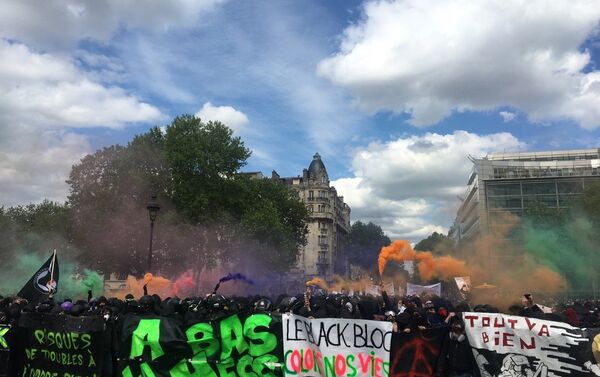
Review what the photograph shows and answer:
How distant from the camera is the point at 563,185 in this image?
6128 cm

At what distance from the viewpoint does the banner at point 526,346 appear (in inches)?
274

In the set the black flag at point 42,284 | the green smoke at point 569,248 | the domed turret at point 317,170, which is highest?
the domed turret at point 317,170

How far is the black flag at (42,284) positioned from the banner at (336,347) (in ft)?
31.1

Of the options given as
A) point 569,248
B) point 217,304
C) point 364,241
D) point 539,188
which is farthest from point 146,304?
point 364,241

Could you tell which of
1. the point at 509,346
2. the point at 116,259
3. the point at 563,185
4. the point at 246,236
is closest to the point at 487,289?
the point at 509,346

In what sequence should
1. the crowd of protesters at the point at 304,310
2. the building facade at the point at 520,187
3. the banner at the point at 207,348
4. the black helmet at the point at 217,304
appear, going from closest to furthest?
1. the banner at the point at 207,348
2. the crowd of protesters at the point at 304,310
3. the black helmet at the point at 217,304
4. the building facade at the point at 520,187

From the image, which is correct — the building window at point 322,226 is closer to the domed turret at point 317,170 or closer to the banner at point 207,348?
the domed turret at point 317,170

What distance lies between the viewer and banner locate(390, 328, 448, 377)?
7.27 metres

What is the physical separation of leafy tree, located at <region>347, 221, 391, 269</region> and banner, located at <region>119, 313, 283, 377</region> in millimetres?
107920

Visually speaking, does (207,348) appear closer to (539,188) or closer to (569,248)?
(569,248)

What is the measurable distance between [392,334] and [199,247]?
37.4 metres

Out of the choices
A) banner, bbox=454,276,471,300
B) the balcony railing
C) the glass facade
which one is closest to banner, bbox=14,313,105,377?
banner, bbox=454,276,471,300

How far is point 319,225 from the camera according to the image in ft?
344

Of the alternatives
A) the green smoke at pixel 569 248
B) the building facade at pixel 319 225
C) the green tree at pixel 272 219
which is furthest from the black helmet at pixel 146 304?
the building facade at pixel 319 225
